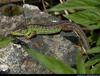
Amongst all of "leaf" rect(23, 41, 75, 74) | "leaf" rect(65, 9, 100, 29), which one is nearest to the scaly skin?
"leaf" rect(65, 9, 100, 29)

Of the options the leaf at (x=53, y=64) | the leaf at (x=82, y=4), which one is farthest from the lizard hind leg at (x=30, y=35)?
the leaf at (x=53, y=64)

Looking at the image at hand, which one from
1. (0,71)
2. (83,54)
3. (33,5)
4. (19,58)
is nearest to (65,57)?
(83,54)

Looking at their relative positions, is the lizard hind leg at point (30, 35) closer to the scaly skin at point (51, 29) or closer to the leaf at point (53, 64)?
the scaly skin at point (51, 29)

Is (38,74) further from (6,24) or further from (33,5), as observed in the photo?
(33,5)

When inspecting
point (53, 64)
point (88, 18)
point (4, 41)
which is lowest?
point (4, 41)

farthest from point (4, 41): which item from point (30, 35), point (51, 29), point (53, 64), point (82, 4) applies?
point (53, 64)

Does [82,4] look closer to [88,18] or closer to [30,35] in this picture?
[88,18]

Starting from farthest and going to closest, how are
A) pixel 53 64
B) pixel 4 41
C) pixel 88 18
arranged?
pixel 4 41 < pixel 88 18 < pixel 53 64

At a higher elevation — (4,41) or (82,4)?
(82,4)

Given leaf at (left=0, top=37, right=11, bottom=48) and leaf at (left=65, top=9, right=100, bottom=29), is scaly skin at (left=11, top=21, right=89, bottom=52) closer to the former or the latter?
leaf at (left=0, top=37, right=11, bottom=48)
